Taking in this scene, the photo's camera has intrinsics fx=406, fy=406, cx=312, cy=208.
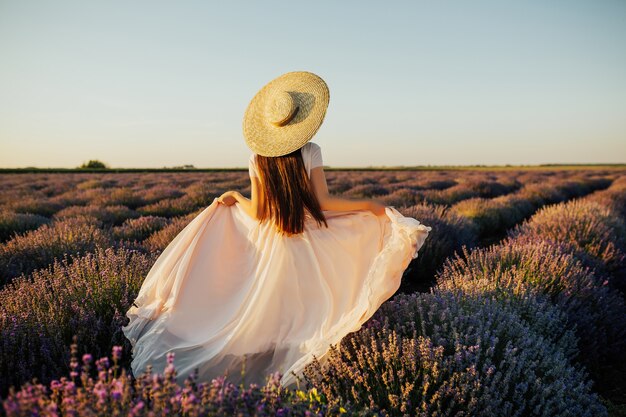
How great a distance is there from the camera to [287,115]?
2307 mm

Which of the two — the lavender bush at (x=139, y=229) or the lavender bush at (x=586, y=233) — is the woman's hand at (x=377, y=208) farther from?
the lavender bush at (x=139, y=229)

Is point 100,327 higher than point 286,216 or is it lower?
lower

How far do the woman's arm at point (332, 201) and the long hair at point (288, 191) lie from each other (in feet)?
0.12

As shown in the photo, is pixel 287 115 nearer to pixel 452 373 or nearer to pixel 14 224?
pixel 452 373

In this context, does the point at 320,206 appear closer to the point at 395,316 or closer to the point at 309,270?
the point at 309,270

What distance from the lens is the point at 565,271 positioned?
3.12m

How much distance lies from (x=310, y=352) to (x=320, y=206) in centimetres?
85

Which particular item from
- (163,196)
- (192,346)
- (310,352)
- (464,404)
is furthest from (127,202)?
(464,404)

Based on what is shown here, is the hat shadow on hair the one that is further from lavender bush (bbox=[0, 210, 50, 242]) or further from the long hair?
lavender bush (bbox=[0, 210, 50, 242])

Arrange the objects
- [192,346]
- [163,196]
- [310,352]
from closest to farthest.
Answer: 1. [310,352]
2. [192,346]
3. [163,196]

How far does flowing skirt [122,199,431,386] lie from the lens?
224 cm

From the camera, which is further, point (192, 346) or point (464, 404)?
point (192, 346)

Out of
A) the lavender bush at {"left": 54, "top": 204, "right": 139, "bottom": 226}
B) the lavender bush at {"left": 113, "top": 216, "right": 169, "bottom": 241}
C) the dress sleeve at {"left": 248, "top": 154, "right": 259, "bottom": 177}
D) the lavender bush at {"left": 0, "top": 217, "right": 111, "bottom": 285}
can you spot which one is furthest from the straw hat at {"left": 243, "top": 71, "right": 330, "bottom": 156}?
the lavender bush at {"left": 54, "top": 204, "right": 139, "bottom": 226}

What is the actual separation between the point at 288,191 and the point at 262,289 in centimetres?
62
